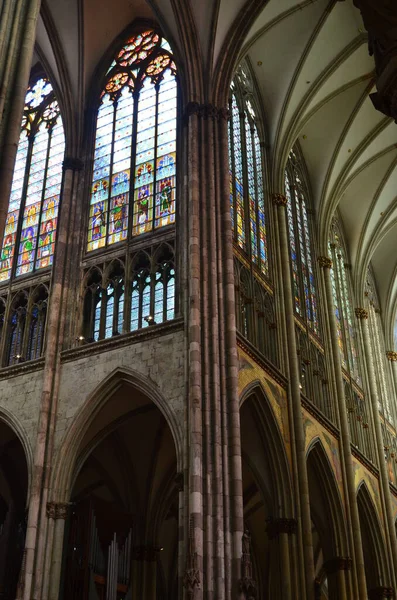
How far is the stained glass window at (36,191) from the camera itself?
810 inches

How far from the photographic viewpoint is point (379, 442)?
2533 cm

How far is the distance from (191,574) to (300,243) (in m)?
13.2

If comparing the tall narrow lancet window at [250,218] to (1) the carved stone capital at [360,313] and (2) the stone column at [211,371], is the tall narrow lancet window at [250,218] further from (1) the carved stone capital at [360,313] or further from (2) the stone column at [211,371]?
(1) the carved stone capital at [360,313]

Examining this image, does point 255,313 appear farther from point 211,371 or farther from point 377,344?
point 377,344

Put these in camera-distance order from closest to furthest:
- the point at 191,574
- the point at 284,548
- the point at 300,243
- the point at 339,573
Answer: the point at 191,574, the point at 284,548, the point at 339,573, the point at 300,243

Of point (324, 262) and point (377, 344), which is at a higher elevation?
point (377, 344)

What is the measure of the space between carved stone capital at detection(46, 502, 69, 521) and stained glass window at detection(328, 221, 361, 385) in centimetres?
1156

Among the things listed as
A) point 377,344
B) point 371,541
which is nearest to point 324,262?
point 377,344

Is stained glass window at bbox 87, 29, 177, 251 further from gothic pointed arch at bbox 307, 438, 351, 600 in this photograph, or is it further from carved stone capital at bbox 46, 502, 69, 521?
gothic pointed arch at bbox 307, 438, 351, 600

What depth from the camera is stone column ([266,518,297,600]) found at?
54.4 feet

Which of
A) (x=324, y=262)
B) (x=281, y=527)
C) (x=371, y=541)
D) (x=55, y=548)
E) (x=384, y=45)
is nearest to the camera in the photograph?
(x=384, y=45)

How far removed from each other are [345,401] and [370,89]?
31.4 feet

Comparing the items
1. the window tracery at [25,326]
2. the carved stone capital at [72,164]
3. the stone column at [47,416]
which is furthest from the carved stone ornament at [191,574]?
the carved stone capital at [72,164]

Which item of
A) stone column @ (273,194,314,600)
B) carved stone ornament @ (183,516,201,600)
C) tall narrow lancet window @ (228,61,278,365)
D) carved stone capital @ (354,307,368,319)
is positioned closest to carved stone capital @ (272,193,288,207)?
stone column @ (273,194,314,600)
